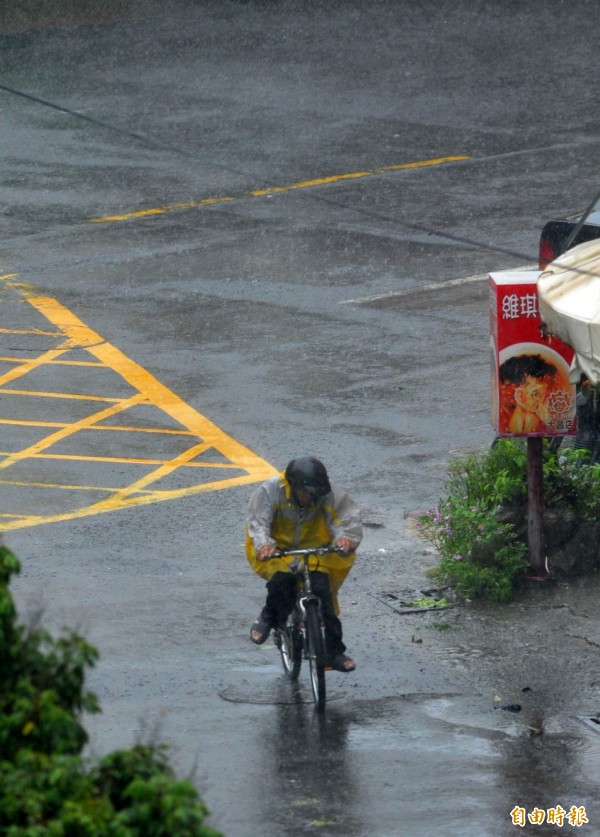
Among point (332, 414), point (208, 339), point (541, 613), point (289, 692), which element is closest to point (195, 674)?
point (289, 692)

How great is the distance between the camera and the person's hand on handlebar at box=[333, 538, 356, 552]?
8.46m

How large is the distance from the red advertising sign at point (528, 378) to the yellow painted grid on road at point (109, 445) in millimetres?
2864

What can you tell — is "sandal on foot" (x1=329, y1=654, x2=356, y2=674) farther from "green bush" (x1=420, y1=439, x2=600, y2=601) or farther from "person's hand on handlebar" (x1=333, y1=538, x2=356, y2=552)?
"green bush" (x1=420, y1=439, x2=600, y2=601)

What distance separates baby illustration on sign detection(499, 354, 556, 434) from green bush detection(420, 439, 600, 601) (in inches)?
23.4

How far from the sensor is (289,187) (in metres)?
22.3

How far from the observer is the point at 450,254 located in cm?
1900

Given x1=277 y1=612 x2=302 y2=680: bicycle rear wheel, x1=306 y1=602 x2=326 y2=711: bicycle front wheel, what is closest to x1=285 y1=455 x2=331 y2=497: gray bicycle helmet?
x1=306 y1=602 x2=326 y2=711: bicycle front wheel

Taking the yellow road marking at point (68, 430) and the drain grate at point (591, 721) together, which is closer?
the drain grate at point (591, 721)

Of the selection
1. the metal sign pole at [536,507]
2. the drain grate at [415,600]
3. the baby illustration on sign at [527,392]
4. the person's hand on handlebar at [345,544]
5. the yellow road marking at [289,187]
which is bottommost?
the drain grate at [415,600]

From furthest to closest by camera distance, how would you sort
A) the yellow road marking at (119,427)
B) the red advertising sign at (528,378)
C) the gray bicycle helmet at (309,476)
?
the yellow road marking at (119,427)
the red advertising sign at (528,378)
the gray bicycle helmet at (309,476)

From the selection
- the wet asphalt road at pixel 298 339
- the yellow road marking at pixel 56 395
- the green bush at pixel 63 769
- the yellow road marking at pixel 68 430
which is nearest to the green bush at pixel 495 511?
the wet asphalt road at pixel 298 339

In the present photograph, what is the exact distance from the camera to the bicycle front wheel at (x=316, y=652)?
8336 millimetres

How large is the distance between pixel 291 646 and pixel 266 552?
2.17ft

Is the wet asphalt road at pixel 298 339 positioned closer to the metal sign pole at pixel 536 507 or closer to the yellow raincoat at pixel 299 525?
the metal sign pole at pixel 536 507
